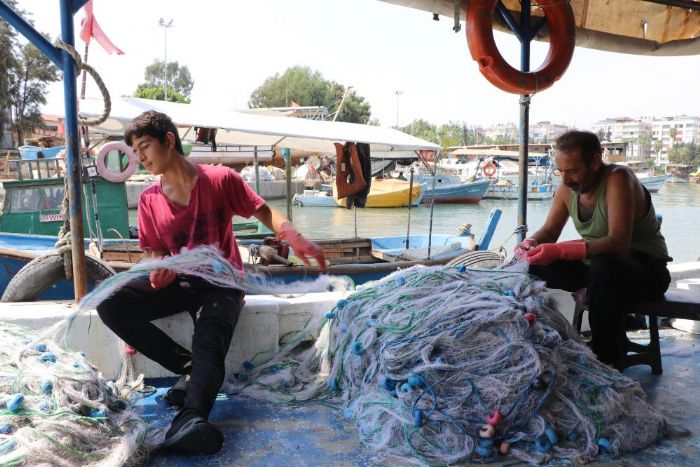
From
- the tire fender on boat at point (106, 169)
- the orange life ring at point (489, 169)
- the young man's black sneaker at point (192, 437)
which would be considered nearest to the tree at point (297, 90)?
the orange life ring at point (489, 169)

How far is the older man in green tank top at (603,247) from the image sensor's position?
9.14 feet

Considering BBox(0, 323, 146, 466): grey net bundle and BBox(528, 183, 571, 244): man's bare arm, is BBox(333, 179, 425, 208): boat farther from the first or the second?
BBox(0, 323, 146, 466): grey net bundle

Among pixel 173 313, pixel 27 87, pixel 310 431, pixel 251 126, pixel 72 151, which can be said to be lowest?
pixel 310 431

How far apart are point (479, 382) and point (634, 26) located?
188 inches

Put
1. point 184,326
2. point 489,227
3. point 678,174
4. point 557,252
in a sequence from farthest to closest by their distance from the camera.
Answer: point 678,174, point 489,227, point 184,326, point 557,252

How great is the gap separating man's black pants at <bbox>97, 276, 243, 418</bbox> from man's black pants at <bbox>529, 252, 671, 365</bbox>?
1734mm

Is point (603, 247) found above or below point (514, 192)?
above

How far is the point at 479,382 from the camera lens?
225 centimetres

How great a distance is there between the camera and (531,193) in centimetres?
3669

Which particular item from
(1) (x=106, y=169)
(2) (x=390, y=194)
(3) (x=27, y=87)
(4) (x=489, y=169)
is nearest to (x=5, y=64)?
(3) (x=27, y=87)

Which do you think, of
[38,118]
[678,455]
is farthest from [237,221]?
[38,118]

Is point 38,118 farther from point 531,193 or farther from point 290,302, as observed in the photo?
point 290,302

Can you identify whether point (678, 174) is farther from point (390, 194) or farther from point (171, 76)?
point (171, 76)

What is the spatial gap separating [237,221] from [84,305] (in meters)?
9.93
